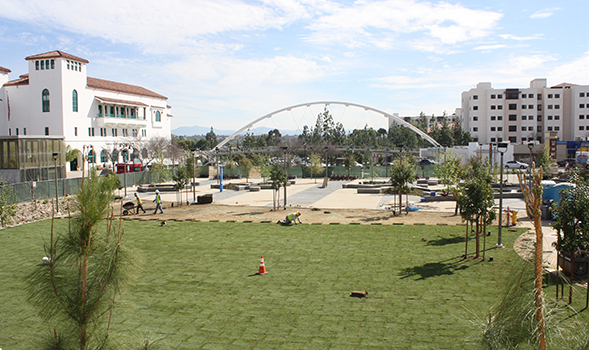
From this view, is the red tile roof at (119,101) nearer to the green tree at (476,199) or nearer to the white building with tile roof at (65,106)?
the white building with tile roof at (65,106)

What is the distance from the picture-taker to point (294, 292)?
35.0 feet

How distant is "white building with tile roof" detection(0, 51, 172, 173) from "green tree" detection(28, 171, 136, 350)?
5983cm

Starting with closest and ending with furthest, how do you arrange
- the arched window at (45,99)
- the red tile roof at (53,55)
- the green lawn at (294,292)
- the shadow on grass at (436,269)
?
the green lawn at (294,292) → the shadow on grass at (436,269) → the red tile roof at (53,55) → the arched window at (45,99)

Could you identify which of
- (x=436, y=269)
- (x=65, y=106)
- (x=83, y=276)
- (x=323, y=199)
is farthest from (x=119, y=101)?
(x=83, y=276)

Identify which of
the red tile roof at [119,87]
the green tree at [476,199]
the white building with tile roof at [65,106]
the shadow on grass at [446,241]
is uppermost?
the red tile roof at [119,87]

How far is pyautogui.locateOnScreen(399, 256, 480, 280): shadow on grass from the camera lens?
39.3ft

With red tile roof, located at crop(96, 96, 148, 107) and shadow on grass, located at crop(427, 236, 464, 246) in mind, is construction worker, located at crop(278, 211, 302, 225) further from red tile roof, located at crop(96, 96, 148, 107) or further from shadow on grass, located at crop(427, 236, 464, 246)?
red tile roof, located at crop(96, 96, 148, 107)

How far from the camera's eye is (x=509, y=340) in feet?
11.7

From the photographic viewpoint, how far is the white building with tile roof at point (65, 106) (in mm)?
60469

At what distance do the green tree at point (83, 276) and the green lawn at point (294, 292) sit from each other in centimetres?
27

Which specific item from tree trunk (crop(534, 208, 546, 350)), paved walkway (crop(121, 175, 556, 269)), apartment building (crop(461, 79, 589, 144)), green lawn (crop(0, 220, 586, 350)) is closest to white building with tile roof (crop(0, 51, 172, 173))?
paved walkway (crop(121, 175, 556, 269))

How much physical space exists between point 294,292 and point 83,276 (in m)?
7.48

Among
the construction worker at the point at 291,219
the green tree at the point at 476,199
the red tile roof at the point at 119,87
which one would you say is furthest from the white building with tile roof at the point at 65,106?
the green tree at the point at 476,199

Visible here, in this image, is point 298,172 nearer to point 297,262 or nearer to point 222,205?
point 222,205
